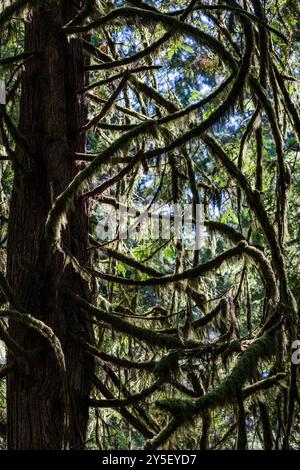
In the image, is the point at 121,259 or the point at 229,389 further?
the point at 121,259

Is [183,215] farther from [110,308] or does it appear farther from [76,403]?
[76,403]

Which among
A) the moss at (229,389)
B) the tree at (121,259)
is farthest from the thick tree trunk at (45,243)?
the moss at (229,389)

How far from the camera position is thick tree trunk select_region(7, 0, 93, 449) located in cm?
326

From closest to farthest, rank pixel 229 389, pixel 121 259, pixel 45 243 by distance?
pixel 229 389
pixel 45 243
pixel 121 259

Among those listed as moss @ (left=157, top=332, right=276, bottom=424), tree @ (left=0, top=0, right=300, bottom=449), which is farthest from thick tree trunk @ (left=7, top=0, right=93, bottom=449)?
moss @ (left=157, top=332, right=276, bottom=424)

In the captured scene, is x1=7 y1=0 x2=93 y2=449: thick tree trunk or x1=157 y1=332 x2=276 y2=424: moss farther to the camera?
x1=7 y1=0 x2=93 y2=449: thick tree trunk

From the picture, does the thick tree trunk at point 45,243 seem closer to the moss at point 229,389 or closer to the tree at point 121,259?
the tree at point 121,259

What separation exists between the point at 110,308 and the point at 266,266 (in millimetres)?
1340

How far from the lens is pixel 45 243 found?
349cm

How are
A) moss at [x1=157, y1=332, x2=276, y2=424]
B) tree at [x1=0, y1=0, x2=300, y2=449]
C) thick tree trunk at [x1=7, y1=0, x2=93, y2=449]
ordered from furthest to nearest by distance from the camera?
thick tree trunk at [x1=7, y1=0, x2=93, y2=449] < tree at [x1=0, y1=0, x2=300, y2=449] < moss at [x1=157, y1=332, x2=276, y2=424]

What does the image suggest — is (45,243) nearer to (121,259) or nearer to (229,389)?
(121,259)

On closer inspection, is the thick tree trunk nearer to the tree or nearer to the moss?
the tree

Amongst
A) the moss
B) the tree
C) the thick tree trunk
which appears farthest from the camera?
the thick tree trunk

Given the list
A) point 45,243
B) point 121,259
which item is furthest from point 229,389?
point 121,259
